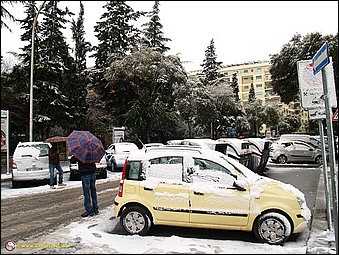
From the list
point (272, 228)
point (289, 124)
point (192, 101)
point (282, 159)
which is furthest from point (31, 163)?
point (289, 124)

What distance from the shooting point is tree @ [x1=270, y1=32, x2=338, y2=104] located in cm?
1922

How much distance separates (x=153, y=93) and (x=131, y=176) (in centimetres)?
2153

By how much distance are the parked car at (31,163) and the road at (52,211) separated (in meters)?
1.06

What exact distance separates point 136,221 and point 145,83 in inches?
885

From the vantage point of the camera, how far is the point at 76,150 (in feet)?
23.0

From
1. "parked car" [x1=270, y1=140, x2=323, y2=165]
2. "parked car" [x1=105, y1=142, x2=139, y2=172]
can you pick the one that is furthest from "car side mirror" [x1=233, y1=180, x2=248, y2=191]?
"parked car" [x1=270, y1=140, x2=323, y2=165]

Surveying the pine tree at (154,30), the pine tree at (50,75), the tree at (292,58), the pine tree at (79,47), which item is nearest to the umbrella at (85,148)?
the pine tree at (50,75)

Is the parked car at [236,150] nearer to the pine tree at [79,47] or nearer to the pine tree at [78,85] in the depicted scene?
the pine tree at [78,85]

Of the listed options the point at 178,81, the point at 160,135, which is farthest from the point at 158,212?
the point at 160,135

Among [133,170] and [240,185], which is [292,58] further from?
[133,170]

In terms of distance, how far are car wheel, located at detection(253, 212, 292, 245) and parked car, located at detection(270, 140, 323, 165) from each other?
14970mm

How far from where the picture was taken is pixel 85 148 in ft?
23.1

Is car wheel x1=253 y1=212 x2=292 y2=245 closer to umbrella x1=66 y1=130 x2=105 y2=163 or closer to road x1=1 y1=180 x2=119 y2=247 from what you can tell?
umbrella x1=66 y1=130 x2=105 y2=163

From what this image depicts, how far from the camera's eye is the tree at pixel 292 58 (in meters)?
19.2
